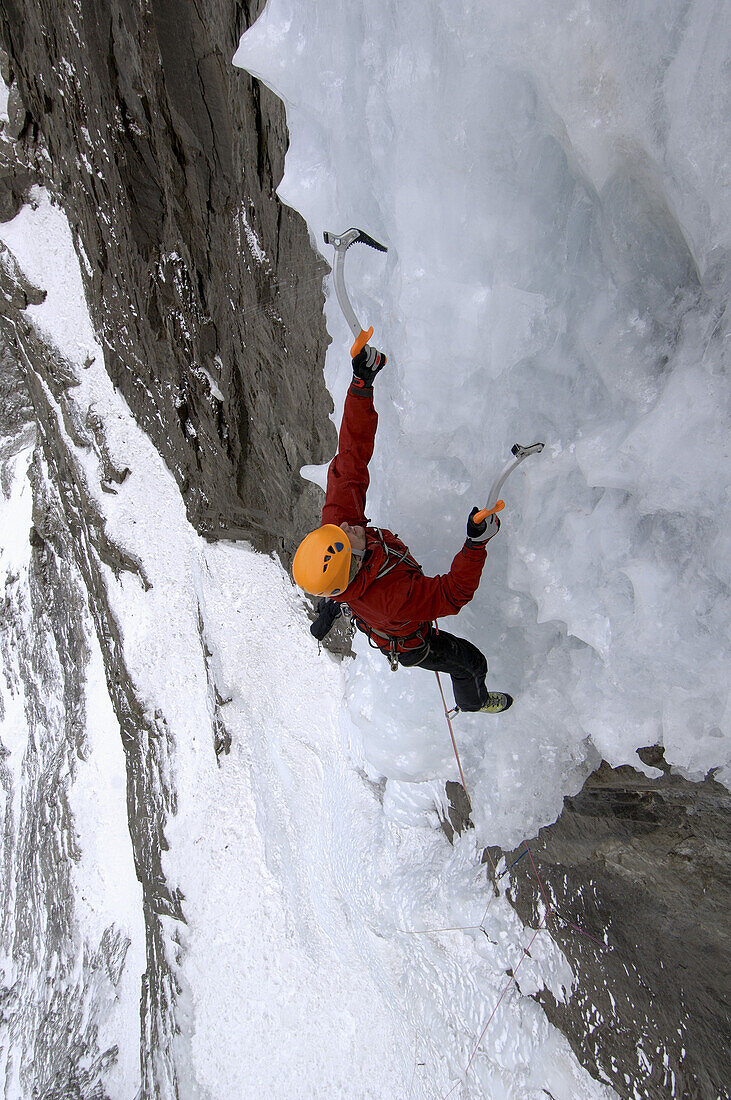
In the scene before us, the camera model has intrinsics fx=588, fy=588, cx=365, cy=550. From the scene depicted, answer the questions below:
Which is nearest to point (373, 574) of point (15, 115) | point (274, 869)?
point (274, 869)

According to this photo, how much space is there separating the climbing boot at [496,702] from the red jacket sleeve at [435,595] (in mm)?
577

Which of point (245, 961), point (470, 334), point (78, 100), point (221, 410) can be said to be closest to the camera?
point (470, 334)

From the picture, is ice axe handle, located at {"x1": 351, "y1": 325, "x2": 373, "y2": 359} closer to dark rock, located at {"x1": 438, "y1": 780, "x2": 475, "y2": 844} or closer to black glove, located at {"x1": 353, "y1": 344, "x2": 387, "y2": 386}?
black glove, located at {"x1": 353, "y1": 344, "x2": 387, "y2": 386}

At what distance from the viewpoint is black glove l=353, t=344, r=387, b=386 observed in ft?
6.16

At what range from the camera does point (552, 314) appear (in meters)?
1.77

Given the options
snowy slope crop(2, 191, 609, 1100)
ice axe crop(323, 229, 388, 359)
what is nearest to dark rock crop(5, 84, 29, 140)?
snowy slope crop(2, 191, 609, 1100)

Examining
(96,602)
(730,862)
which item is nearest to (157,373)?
(96,602)

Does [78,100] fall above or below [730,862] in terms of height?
above

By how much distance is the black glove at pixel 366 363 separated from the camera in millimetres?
1878

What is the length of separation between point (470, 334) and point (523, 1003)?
2.95 m

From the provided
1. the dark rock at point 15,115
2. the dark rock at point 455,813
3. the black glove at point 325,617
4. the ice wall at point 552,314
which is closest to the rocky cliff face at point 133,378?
the dark rock at point 15,115

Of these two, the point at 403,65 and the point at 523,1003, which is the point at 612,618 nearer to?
the point at 403,65

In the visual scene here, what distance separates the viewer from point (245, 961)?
15.5 feet

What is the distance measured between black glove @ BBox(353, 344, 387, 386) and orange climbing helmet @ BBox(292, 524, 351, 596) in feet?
1.61
